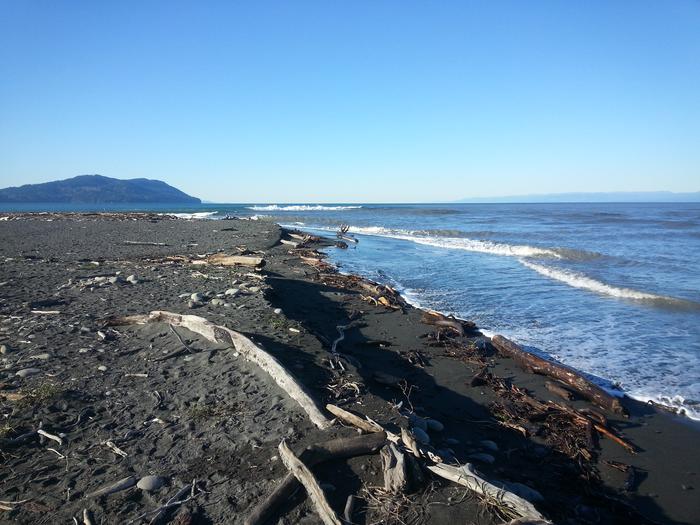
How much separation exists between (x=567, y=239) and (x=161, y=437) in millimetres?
28464

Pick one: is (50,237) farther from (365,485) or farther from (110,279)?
(365,485)

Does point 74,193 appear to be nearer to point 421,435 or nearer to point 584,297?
point 584,297

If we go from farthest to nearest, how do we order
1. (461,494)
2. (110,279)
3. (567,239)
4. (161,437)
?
1. (567,239)
2. (110,279)
3. (161,437)
4. (461,494)

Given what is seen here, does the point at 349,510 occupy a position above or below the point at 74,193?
below

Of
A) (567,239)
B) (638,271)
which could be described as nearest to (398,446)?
(638,271)

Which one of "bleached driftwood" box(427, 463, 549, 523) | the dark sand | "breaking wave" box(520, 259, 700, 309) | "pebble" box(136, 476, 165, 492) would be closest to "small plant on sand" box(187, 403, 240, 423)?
the dark sand

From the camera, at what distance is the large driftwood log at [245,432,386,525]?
318 centimetres

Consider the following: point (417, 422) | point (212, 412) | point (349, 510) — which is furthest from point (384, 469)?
point (212, 412)

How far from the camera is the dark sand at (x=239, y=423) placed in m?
3.31

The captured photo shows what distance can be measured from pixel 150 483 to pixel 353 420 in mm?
1777

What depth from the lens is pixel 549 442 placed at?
496 centimetres

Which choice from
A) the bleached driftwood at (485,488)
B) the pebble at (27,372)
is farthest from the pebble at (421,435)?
the pebble at (27,372)

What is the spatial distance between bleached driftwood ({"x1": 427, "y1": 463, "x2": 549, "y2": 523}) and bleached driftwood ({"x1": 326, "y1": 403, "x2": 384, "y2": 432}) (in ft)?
2.05

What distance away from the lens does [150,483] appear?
3420 millimetres
